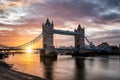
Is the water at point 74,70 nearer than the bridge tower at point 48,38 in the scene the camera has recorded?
Yes

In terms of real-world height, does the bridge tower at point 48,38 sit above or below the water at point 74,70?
above

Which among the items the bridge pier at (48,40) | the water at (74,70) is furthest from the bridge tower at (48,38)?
the water at (74,70)

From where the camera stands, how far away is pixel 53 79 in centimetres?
3291

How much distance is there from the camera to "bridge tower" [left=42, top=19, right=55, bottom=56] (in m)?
124

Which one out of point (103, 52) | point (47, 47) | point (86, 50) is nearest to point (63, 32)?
point (47, 47)

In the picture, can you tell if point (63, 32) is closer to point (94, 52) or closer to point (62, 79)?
point (94, 52)

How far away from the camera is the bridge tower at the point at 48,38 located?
123844mm

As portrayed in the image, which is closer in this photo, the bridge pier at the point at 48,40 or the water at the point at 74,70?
the water at the point at 74,70

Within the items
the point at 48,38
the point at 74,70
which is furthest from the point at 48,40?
the point at 74,70

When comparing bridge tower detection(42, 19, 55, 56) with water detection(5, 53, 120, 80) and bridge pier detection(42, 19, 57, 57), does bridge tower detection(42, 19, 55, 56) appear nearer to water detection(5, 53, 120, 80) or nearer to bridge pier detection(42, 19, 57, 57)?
bridge pier detection(42, 19, 57, 57)

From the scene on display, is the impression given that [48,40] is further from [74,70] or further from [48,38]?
[74,70]

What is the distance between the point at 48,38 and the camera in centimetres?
13388

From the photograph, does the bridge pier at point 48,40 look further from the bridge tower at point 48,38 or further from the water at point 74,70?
the water at point 74,70

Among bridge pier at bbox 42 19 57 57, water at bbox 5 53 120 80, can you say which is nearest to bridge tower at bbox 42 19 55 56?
bridge pier at bbox 42 19 57 57
